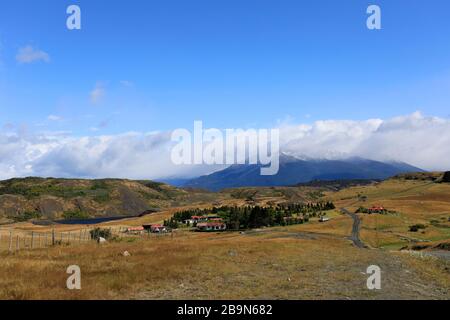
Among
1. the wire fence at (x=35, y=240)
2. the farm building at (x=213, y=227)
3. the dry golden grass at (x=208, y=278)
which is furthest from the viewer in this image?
the farm building at (x=213, y=227)

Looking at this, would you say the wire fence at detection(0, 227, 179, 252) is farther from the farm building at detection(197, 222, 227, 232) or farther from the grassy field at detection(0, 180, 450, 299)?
the farm building at detection(197, 222, 227, 232)

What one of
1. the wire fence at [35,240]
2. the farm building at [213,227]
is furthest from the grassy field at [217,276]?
the farm building at [213,227]

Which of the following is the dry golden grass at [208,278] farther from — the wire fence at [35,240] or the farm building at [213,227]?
the farm building at [213,227]

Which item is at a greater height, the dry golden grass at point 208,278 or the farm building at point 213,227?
the dry golden grass at point 208,278

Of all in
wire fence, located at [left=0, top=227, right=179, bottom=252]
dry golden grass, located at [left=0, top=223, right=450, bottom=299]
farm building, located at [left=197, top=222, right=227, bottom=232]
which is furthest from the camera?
farm building, located at [left=197, top=222, right=227, bottom=232]

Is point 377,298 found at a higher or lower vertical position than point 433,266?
higher

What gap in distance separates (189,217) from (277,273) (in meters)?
168

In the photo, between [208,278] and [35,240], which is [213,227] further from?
[208,278]

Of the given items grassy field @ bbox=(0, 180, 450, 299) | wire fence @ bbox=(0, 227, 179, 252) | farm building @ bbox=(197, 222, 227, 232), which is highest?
grassy field @ bbox=(0, 180, 450, 299)

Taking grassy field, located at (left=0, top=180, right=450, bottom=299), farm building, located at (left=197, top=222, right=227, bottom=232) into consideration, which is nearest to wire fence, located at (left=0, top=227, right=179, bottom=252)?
grassy field, located at (left=0, top=180, right=450, bottom=299)

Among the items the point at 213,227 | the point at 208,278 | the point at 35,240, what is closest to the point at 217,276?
the point at 208,278
